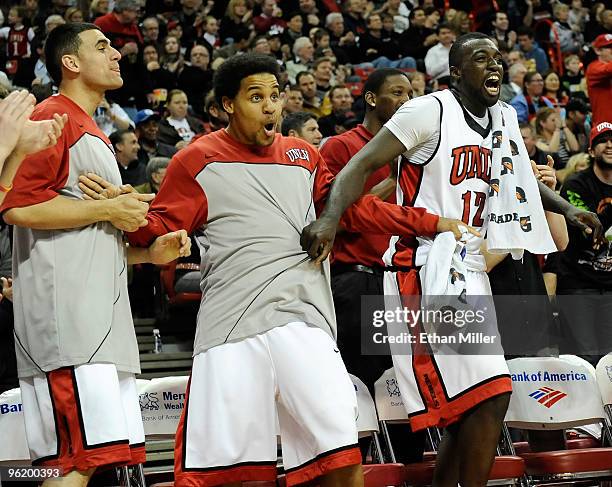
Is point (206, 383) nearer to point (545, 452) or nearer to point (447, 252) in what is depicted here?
point (447, 252)

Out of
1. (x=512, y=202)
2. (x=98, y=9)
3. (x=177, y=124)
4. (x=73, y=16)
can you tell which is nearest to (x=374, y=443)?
(x=512, y=202)

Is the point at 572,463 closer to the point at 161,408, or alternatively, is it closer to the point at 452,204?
the point at 452,204

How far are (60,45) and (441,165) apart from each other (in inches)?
66.2

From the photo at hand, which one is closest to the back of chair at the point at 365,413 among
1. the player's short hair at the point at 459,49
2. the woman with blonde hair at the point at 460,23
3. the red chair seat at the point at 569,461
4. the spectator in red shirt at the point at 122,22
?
the red chair seat at the point at 569,461

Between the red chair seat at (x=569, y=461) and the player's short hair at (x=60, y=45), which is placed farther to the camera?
the red chair seat at (x=569, y=461)

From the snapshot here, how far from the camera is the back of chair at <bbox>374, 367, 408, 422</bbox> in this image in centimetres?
530

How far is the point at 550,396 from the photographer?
5461 millimetres

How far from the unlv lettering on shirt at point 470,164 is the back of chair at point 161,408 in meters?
1.71

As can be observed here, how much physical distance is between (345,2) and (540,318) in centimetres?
1153

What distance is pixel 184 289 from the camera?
732cm

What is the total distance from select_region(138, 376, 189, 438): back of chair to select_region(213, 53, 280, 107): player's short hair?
1.61m

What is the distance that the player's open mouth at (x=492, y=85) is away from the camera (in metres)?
4.70

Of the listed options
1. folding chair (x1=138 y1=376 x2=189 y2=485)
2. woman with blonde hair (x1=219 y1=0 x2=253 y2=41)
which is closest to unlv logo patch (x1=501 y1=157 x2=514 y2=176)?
folding chair (x1=138 y1=376 x2=189 y2=485)

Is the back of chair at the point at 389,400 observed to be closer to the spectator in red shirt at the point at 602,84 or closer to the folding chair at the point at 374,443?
the folding chair at the point at 374,443
